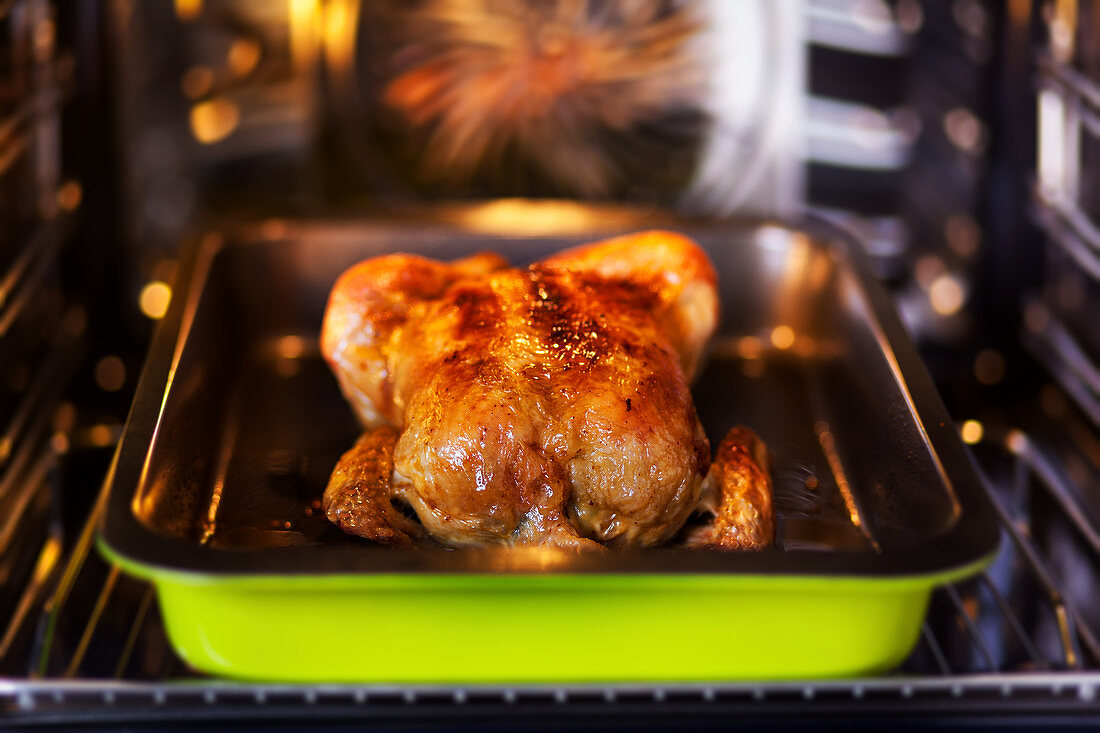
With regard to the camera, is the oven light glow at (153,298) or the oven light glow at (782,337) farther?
the oven light glow at (153,298)

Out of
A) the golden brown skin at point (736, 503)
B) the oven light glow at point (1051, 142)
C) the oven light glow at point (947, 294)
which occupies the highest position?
the oven light glow at point (1051, 142)

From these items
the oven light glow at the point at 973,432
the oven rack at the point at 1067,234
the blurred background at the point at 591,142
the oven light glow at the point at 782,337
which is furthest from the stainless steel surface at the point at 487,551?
the oven rack at the point at 1067,234

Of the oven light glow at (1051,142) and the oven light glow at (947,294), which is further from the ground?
the oven light glow at (1051,142)

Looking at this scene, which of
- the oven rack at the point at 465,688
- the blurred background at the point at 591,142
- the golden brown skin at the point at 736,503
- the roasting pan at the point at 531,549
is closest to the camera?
the roasting pan at the point at 531,549

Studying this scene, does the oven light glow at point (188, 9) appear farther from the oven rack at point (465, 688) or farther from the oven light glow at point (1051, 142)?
the oven light glow at point (1051, 142)

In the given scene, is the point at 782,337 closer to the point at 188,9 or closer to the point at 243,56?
the point at 243,56
